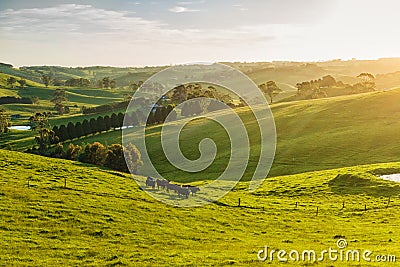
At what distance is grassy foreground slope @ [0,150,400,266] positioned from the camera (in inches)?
962

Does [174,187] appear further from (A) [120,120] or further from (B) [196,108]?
(B) [196,108]

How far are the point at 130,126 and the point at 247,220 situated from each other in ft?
369

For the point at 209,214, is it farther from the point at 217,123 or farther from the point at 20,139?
the point at 20,139

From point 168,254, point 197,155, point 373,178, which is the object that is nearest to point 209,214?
point 168,254

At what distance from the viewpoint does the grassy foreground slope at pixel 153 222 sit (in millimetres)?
24438

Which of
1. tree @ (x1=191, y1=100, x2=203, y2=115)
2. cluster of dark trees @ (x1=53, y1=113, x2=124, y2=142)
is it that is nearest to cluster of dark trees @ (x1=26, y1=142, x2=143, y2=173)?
cluster of dark trees @ (x1=53, y1=113, x2=124, y2=142)

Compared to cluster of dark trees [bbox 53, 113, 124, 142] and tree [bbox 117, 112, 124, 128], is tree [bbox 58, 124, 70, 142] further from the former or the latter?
tree [bbox 117, 112, 124, 128]

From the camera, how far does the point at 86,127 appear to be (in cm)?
12450

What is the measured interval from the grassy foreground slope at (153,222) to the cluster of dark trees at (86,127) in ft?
230

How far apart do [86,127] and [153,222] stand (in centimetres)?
9814

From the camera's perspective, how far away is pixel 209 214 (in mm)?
36344

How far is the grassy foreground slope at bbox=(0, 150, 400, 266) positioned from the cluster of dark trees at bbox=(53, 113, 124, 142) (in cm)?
7019

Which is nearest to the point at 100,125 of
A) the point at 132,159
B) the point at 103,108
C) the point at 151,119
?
the point at 151,119

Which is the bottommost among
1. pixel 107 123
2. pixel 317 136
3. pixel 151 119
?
pixel 317 136
